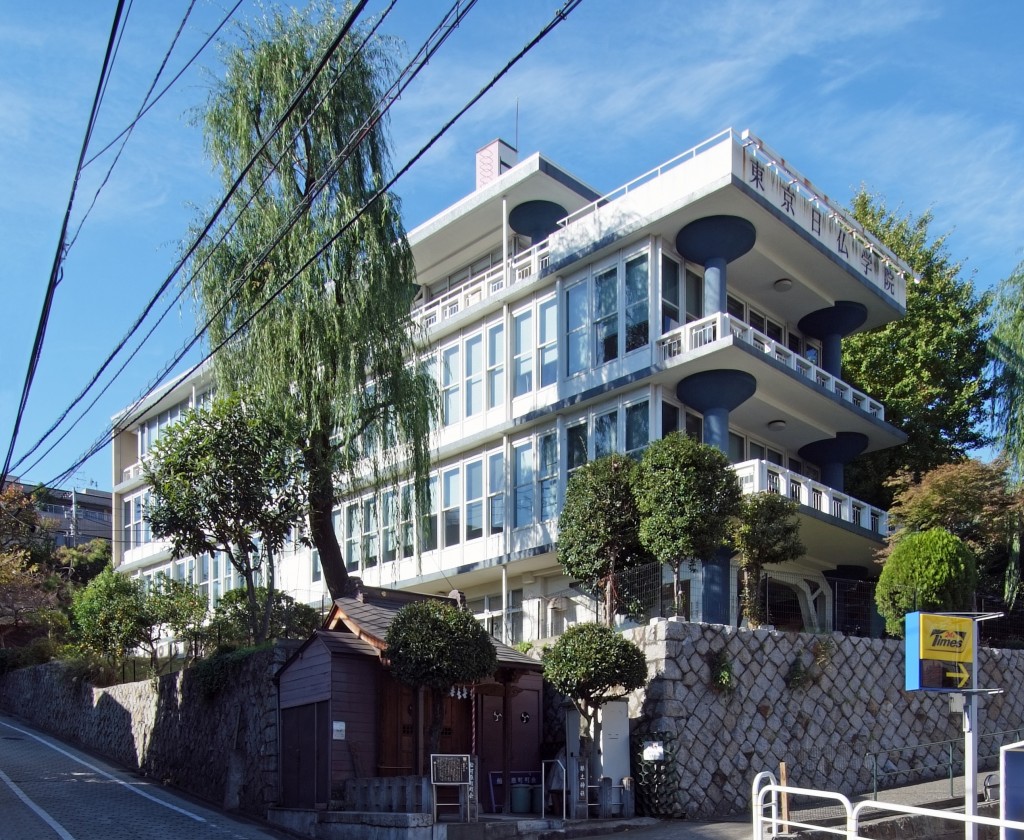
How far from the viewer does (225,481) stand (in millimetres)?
23750

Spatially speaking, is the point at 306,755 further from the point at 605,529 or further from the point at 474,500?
the point at 474,500

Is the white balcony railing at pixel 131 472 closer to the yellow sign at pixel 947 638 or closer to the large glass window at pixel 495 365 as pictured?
the large glass window at pixel 495 365

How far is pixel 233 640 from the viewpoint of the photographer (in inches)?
1084

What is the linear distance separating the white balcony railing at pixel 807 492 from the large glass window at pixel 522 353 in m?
5.84

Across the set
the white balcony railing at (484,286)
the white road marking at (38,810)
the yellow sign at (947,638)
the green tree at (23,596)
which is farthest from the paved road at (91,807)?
the white balcony railing at (484,286)

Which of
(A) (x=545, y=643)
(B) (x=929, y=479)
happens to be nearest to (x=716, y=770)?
(A) (x=545, y=643)

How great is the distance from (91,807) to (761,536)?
12949mm

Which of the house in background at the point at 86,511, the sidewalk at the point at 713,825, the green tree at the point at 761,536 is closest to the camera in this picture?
the sidewalk at the point at 713,825

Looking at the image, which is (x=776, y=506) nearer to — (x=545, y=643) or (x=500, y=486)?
(x=545, y=643)

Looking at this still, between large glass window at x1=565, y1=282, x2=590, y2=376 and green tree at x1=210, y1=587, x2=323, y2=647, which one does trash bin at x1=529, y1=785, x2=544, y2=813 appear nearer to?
green tree at x1=210, y1=587, x2=323, y2=647

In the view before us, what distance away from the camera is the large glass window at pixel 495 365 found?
2972cm

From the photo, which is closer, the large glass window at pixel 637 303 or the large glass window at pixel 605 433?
the large glass window at pixel 637 303

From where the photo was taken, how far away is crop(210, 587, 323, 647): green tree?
2681 centimetres

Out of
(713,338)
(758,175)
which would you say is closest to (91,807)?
(713,338)
